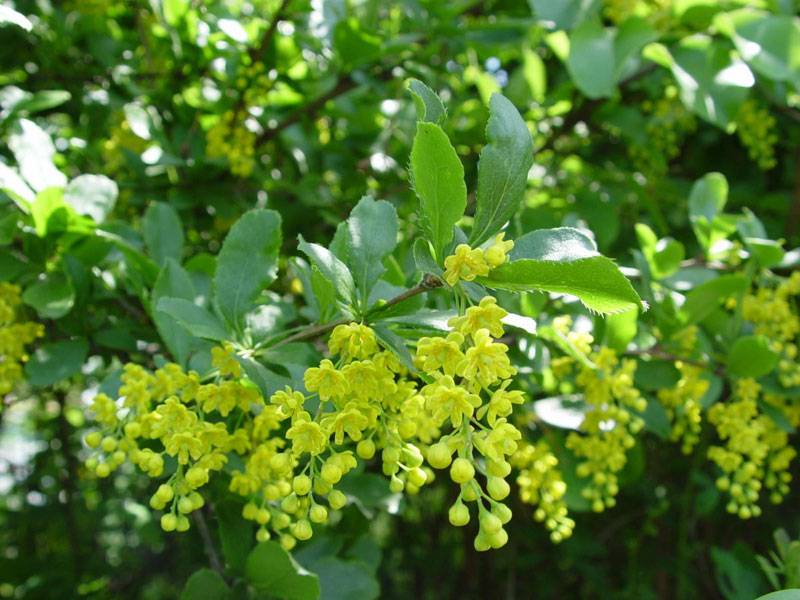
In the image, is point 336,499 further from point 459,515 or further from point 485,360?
point 485,360

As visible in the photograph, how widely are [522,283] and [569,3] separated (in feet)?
5.13

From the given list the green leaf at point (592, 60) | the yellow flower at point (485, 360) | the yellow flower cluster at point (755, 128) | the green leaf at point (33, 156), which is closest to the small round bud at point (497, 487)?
the yellow flower at point (485, 360)

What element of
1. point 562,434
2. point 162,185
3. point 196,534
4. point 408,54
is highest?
point 408,54

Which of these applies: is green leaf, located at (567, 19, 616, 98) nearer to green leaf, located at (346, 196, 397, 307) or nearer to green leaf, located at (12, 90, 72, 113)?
green leaf, located at (346, 196, 397, 307)

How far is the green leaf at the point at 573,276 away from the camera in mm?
883

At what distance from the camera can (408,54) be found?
7.81 ft

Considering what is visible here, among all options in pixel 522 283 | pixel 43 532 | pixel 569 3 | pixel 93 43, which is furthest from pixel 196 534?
pixel 522 283

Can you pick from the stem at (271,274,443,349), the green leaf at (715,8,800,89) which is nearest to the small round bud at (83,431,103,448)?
the stem at (271,274,443,349)

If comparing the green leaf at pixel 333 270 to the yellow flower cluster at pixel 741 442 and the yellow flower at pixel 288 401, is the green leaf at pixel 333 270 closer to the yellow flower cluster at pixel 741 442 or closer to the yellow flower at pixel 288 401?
the yellow flower at pixel 288 401

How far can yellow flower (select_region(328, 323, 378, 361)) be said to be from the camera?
3.19ft

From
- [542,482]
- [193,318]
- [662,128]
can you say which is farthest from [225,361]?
[662,128]

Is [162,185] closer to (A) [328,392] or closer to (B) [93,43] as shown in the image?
(B) [93,43]

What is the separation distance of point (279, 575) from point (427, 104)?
85 cm

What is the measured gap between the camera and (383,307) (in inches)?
41.6
